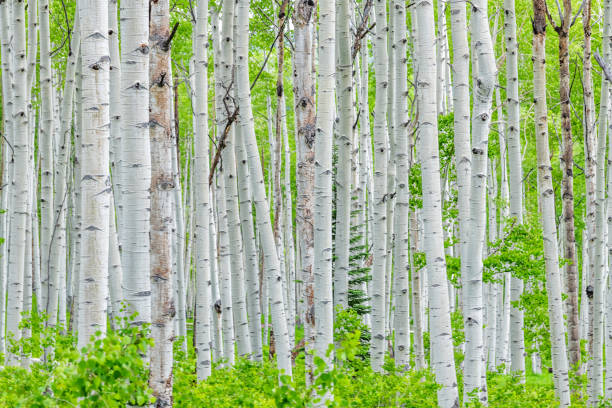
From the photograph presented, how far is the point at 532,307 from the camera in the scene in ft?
33.5

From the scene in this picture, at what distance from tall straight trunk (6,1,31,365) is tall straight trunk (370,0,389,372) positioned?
4.40m

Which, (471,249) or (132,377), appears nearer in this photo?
(132,377)

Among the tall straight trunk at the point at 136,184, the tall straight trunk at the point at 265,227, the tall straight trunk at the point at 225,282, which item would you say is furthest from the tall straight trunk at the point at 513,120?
the tall straight trunk at the point at 136,184

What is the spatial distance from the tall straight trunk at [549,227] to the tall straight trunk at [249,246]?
3.98 m

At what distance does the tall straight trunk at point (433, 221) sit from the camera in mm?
5504

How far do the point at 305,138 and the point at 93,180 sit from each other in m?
2.89

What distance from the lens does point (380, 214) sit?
8.42 meters

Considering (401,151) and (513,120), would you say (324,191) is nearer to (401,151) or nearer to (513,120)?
(401,151)

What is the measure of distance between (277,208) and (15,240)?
5.81 m

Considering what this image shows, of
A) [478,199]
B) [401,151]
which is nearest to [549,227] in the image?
[401,151]

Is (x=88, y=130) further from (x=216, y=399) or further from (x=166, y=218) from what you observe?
(x=216, y=399)

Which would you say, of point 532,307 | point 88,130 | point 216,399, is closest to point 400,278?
point 532,307

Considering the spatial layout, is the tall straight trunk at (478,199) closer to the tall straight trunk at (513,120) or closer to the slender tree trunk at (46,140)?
the tall straight trunk at (513,120)

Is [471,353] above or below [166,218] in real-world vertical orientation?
below
